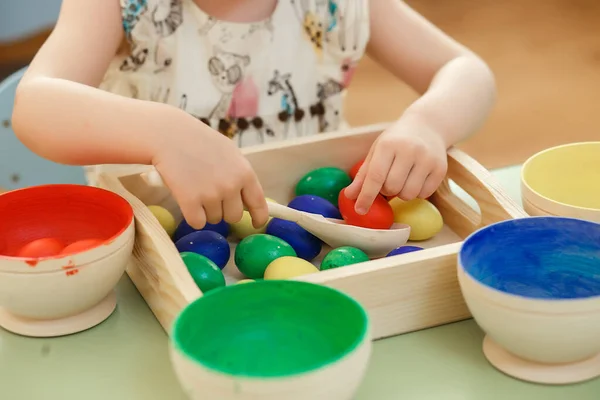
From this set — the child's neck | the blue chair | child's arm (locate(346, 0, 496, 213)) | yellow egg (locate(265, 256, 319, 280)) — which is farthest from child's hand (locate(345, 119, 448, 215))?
the blue chair

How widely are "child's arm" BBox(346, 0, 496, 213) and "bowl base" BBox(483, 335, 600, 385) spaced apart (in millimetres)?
213

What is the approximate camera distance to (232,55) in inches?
41.3

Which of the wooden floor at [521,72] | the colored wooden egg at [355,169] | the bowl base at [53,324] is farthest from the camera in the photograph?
the wooden floor at [521,72]

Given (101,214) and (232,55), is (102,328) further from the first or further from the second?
(232,55)

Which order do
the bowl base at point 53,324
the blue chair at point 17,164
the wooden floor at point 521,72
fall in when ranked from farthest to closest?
the wooden floor at point 521,72 < the blue chair at point 17,164 < the bowl base at point 53,324

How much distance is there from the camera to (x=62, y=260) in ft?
1.97

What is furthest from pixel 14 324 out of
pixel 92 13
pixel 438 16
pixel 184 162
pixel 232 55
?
pixel 438 16

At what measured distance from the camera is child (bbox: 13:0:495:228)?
2.30ft

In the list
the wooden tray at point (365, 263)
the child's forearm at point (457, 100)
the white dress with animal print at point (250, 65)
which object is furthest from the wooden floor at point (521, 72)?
the wooden tray at point (365, 263)

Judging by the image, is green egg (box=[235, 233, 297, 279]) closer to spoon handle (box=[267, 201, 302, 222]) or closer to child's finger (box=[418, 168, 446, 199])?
spoon handle (box=[267, 201, 302, 222])

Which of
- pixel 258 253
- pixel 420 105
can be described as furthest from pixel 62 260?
pixel 420 105

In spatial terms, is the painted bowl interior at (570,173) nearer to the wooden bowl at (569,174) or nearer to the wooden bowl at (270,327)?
the wooden bowl at (569,174)

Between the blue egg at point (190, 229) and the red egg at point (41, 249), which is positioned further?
the blue egg at point (190, 229)

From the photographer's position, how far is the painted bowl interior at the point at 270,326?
1.76ft
